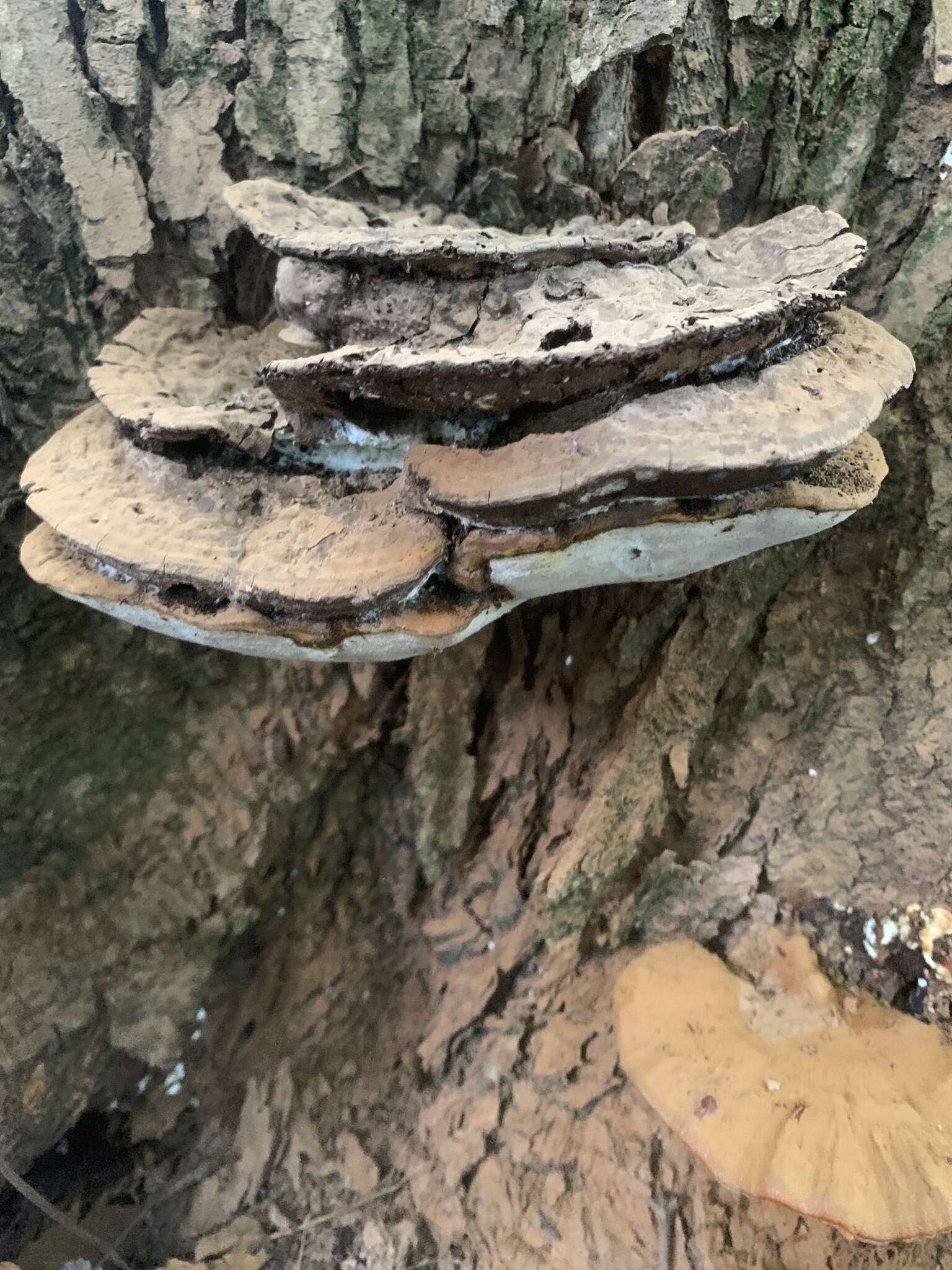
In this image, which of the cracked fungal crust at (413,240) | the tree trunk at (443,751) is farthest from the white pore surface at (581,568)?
the tree trunk at (443,751)

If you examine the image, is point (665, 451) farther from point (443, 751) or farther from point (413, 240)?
point (443, 751)

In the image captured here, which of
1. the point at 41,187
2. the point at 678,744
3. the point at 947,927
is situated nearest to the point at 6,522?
the point at 41,187

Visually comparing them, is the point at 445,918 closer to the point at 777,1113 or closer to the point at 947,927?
the point at 777,1113

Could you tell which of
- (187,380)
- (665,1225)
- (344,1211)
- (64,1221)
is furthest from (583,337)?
(64,1221)

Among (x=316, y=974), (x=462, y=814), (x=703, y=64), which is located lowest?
(x=316, y=974)

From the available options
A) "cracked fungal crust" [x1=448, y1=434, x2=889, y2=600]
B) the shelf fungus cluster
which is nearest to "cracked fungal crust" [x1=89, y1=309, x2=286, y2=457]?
the shelf fungus cluster

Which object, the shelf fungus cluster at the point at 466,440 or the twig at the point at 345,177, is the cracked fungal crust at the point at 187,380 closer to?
the shelf fungus cluster at the point at 466,440

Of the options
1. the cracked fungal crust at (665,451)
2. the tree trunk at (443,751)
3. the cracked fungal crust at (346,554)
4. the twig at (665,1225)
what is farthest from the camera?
the twig at (665,1225)
